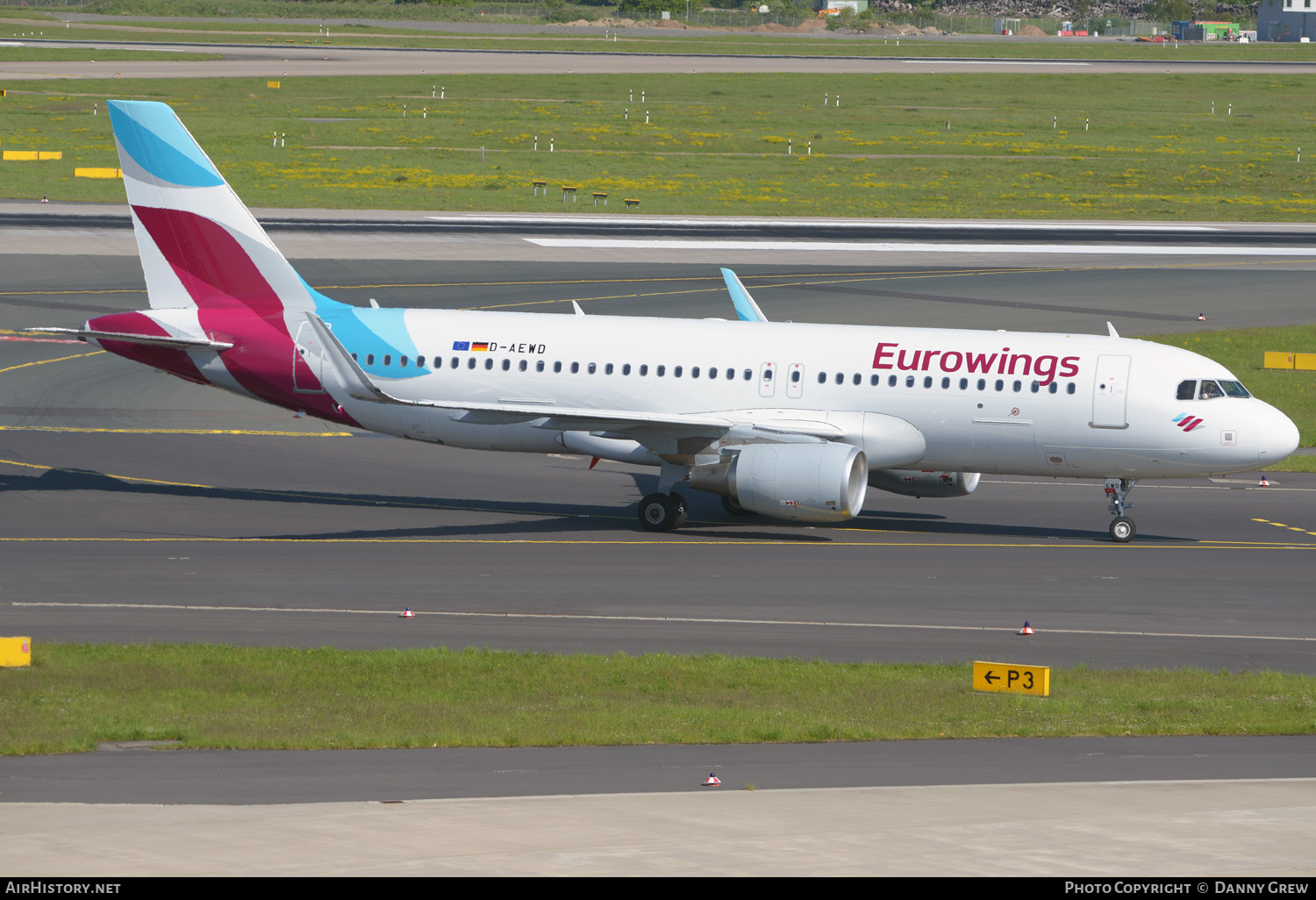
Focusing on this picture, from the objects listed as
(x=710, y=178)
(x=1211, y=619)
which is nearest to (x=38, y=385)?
(x=1211, y=619)

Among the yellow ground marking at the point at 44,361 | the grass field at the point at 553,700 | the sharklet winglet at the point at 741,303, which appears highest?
the sharklet winglet at the point at 741,303

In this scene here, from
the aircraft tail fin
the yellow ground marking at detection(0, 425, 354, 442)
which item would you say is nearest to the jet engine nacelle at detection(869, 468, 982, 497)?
the aircraft tail fin

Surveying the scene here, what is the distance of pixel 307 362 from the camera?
4116cm

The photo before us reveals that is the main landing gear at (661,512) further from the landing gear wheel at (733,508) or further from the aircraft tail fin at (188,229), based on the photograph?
the aircraft tail fin at (188,229)

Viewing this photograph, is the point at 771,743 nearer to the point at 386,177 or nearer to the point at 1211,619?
the point at 1211,619

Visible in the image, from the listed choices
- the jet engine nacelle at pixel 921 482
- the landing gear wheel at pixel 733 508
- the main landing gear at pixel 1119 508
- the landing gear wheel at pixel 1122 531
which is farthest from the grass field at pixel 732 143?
the landing gear wheel at pixel 1122 531

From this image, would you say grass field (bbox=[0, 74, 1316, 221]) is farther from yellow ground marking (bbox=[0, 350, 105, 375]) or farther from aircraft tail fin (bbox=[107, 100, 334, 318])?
aircraft tail fin (bbox=[107, 100, 334, 318])

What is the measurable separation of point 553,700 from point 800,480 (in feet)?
43.8

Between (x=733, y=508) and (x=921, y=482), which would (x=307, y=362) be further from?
(x=921, y=482)

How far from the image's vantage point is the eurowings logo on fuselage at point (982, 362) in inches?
1532

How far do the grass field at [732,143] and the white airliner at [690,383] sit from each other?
5399cm

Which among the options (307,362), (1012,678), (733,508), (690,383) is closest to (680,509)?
(733,508)

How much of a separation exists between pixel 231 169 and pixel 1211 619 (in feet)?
277

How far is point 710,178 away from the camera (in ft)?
360
